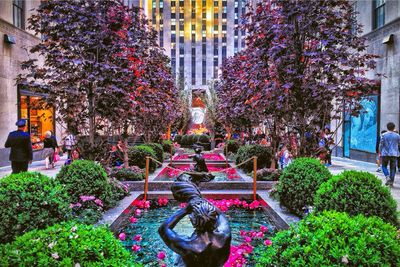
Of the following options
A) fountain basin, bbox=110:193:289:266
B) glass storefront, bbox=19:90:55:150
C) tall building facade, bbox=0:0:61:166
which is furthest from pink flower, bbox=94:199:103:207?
glass storefront, bbox=19:90:55:150

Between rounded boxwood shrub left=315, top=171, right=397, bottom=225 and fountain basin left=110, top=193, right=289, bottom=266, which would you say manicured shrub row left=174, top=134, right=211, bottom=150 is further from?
rounded boxwood shrub left=315, top=171, right=397, bottom=225

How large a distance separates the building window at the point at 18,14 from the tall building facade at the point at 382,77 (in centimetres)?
1745

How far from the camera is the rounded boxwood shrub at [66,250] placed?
2.70 metres

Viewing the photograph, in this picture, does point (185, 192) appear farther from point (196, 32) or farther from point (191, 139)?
point (196, 32)

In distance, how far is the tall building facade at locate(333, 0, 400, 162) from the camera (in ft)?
55.9

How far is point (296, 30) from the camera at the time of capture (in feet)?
29.0

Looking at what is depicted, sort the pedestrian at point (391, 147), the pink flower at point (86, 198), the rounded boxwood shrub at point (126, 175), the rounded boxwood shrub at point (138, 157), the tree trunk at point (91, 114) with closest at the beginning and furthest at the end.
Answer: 1. the pink flower at point (86, 198)
2. the tree trunk at point (91, 114)
3. the rounded boxwood shrub at point (126, 175)
4. the pedestrian at point (391, 147)
5. the rounded boxwood shrub at point (138, 157)

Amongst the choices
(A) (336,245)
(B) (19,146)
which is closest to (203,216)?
(A) (336,245)

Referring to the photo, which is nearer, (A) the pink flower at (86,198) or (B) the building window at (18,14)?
(A) the pink flower at (86,198)

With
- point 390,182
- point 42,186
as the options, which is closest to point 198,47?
point 390,182

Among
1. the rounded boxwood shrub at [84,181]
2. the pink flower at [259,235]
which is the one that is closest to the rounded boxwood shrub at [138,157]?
the rounded boxwood shrub at [84,181]

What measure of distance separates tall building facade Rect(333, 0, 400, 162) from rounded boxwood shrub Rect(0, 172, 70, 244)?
14540mm

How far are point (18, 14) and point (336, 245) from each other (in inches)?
847

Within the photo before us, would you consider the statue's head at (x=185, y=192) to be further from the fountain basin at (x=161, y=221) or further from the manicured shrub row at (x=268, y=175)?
the manicured shrub row at (x=268, y=175)
